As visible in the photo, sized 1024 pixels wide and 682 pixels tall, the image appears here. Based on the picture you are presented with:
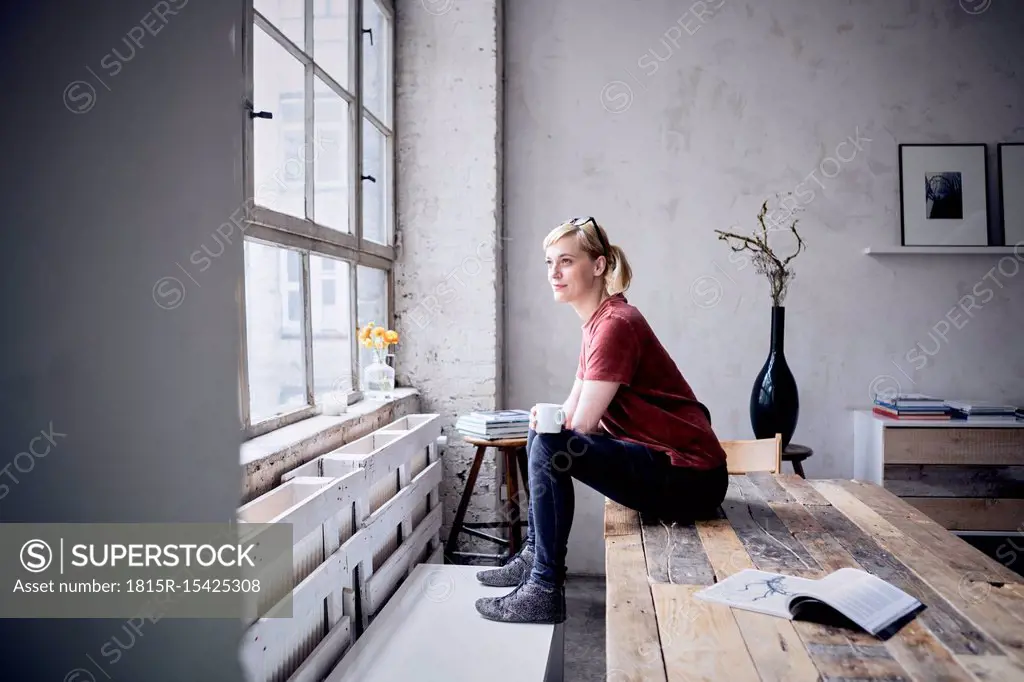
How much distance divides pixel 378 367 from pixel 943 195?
9.14 feet

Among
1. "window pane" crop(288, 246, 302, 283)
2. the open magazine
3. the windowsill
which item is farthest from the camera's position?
"window pane" crop(288, 246, 302, 283)

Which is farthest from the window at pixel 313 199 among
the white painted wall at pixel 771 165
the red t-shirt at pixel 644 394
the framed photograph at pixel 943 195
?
the framed photograph at pixel 943 195

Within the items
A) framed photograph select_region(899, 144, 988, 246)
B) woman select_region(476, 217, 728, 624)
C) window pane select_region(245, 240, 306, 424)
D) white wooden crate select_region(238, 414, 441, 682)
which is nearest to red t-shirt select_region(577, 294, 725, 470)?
woman select_region(476, 217, 728, 624)

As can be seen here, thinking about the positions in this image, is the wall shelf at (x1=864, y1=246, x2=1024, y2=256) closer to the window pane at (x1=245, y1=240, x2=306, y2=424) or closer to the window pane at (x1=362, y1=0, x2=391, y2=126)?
the window pane at (x1=362, y1=0, x2=391, y2=126)

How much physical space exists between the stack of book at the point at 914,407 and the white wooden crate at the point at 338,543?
2.08 meters

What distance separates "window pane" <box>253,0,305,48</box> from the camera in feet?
7.00

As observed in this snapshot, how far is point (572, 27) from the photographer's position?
3602 mm

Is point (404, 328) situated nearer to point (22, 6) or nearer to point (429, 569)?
point (429, 569)

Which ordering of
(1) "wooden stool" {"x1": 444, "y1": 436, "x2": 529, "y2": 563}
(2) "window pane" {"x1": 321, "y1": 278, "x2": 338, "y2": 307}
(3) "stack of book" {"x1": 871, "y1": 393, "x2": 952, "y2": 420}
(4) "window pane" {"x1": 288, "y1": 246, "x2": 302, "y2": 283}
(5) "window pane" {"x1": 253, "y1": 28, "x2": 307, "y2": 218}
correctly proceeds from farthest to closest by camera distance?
(3) "stack of book" {"x1": 871, "y1": 393, "x2": 952, "y2": 420}
(1) "wooden stool" {"x1": 444, "y1": 436, "x2": 529, "y2": 563}
(2) "window pane" {"x1": 321, "y1": 278, "x2": 338, "y2": 307}
(4) "window pane" {"x1": 288, "y1": 246, "x2": 302, "y2": 283}
(5) "window pane" {"x1": 253, "y1": 28, "x2": 307, "y2": 218}

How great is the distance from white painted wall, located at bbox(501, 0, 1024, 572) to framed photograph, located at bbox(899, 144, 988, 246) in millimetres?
66

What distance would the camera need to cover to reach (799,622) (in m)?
1.28

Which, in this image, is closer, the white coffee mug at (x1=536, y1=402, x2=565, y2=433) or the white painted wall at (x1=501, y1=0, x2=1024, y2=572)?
the white coffee mug at (x1=536, y1=402, x2=565, y2=433)

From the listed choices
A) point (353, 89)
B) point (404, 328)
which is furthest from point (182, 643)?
point (404, 328)

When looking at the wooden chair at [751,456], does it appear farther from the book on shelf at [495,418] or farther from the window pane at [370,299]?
the window pane at [370,299]
